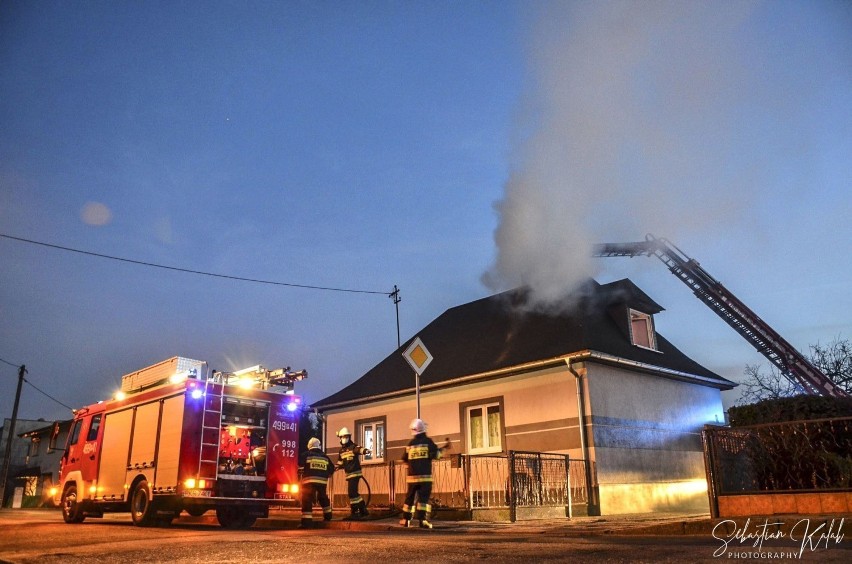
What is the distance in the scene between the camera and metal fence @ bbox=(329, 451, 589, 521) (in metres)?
13.1

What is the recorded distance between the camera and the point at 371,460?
2045 centimetres

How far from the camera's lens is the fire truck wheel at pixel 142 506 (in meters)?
12.5

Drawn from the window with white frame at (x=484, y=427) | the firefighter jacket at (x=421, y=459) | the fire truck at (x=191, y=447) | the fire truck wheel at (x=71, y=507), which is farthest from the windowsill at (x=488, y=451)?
the fire truck wheel at (x=71, y=507)

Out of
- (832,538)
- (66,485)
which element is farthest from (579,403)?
(66,485)

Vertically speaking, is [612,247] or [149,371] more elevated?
[612,247]

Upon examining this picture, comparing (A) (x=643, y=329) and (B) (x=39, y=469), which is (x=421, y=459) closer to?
(A) (x=643, y=329)

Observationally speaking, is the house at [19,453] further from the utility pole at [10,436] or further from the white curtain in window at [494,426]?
the white curtain in window at [494,426]

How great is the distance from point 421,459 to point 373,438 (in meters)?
10.1

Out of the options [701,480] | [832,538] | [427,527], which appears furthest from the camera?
[701,480]

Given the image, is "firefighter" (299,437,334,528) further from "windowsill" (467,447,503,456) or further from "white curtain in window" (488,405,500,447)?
"white curtain in window" (488,405,500,447)

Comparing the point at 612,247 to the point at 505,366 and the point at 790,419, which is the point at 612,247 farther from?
Result: the point at 790,419

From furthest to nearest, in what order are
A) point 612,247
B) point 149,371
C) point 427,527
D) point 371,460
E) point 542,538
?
point 612,247, point 371,460, point 149,371, point 427,527, point 542,538

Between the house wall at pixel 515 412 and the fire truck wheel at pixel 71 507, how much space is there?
27.7 ft

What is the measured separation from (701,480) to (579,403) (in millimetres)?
5464
